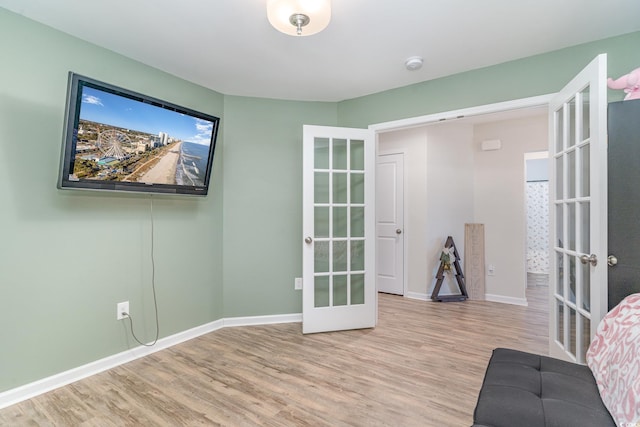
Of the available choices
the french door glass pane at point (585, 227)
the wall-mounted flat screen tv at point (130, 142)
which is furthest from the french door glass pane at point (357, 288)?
the french door glass pane at point (585, 227)

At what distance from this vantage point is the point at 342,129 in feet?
10.3

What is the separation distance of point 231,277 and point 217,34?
7.18 ft

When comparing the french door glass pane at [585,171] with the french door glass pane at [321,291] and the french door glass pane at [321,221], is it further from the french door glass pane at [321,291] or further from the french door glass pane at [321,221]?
the french door glass pane at [321,291]

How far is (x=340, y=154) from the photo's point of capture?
3191 mm

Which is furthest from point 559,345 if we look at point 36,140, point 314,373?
point 36,140

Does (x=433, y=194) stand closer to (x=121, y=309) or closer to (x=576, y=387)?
(x=576, y=387)

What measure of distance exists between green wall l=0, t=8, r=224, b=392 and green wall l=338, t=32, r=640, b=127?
195 cm

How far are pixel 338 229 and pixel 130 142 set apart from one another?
1906 millimetres

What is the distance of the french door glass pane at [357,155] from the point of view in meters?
3.23

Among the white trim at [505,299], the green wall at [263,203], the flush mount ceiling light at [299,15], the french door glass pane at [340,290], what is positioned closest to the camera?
the flush mount ceiling light at [299,15]

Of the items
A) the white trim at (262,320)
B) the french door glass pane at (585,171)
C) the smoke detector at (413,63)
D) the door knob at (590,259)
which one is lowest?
the white trim at (262,320)

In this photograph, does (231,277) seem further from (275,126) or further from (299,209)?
(275,126)

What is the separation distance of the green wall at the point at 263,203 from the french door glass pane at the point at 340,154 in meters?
0.44

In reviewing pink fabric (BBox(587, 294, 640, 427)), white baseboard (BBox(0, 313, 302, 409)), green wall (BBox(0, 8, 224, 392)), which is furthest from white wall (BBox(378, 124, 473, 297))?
green wall (BBox(0, 8, 224, 392))
